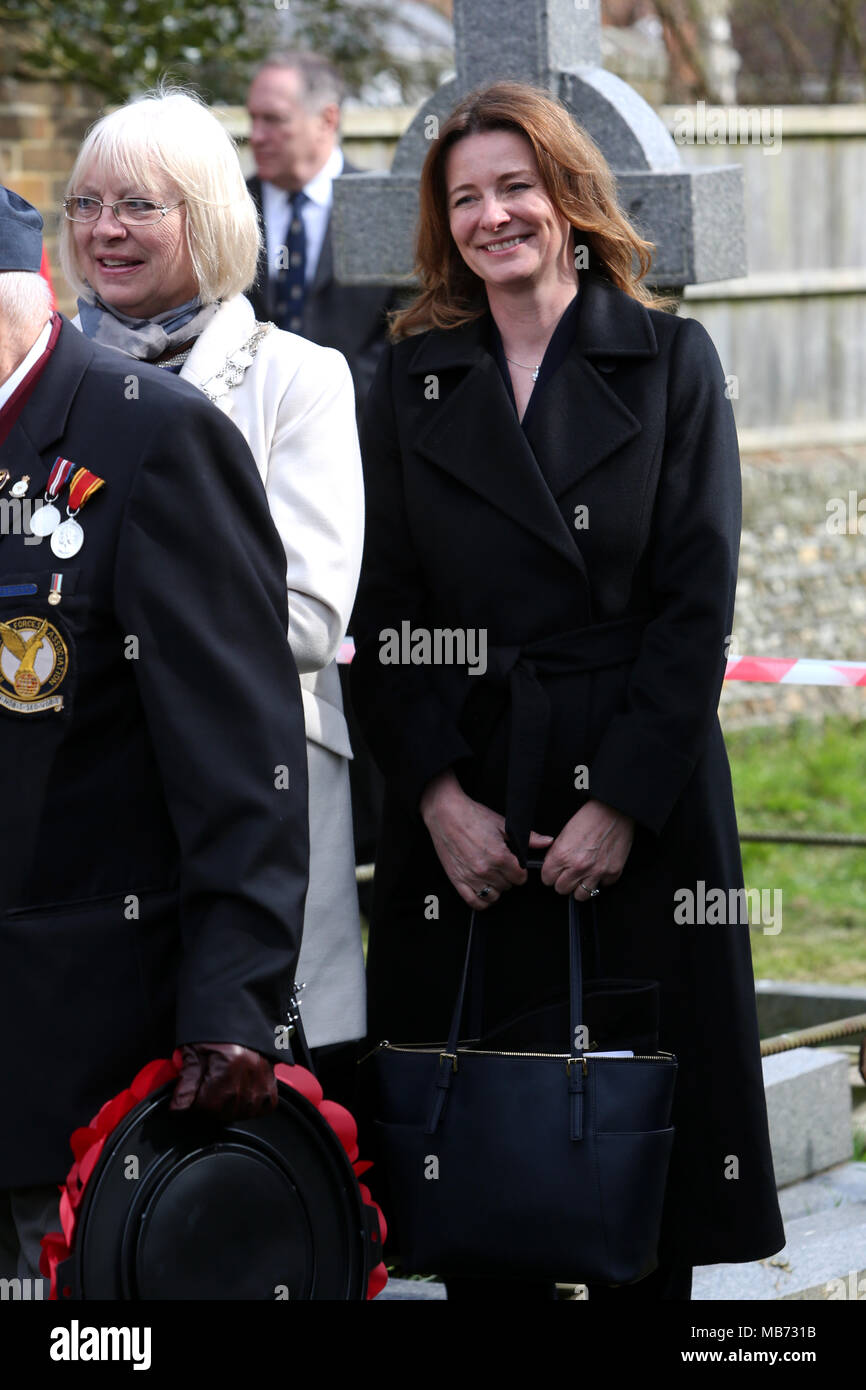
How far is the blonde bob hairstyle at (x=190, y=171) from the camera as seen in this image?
3.22 meters

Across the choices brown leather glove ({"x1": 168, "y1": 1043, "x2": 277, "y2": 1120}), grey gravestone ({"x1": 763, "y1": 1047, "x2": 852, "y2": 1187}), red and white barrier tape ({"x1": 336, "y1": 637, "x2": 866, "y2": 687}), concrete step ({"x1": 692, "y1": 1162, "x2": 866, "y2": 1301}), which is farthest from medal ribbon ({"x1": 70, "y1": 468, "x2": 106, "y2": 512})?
grey gravestone ({"x1": 763, "y1": 1047, "x2": 852, "y2": 1187})

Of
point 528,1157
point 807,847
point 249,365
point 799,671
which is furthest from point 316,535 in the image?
point 807,847

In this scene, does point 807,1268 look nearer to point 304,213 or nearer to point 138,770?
point 138,770

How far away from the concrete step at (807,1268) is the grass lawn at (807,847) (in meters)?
2.06

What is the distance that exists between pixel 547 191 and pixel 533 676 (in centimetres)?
81

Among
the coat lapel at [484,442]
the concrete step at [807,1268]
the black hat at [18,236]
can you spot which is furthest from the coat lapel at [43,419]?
the concrete step at [807,1268]

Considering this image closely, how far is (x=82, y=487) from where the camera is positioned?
7.97 ft

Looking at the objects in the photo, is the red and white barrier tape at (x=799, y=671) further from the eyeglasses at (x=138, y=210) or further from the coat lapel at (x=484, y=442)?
the eyeglasses at (x=138, y=210)

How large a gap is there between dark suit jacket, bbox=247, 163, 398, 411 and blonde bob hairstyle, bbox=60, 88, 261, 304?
2.45m

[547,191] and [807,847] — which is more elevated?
[547,191]

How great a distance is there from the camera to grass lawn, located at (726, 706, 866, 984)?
21.2ft

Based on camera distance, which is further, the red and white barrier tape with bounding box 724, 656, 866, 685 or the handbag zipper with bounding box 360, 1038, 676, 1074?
the red and white barrier tape with bounding box 724, 656, 866, 685

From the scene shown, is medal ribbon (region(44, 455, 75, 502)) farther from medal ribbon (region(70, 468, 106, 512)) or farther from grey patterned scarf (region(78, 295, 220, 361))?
grey patterned scarf (region(78, 295, 220, 361))
